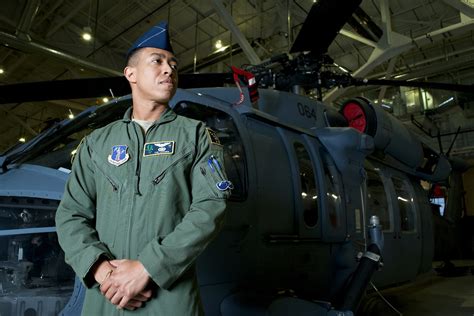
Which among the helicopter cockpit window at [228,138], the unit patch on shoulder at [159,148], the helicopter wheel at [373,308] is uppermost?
the helicopter cockpit window at [228,138]

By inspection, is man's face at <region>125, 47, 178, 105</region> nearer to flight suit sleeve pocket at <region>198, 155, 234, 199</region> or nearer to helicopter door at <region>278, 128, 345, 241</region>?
flight suit sleeve pocket at <region>198, 155, 234, 199</region>

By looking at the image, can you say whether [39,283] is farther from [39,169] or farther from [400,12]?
[400,12]

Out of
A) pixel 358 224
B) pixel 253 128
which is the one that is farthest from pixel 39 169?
pixel 358 224

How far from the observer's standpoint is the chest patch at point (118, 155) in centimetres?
137

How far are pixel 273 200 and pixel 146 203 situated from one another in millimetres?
1524

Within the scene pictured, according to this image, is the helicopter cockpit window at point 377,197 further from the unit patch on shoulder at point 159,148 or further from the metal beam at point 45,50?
the metal beam at point 45,50

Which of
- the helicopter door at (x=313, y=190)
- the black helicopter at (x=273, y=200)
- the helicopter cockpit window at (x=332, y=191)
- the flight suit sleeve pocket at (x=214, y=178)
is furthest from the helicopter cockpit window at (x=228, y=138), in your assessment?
the helicopter cockpit window at (x=332, y=191)

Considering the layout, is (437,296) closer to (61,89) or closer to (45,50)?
(61,89)

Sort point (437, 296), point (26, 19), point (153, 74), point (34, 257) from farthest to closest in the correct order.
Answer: point (26, 19)
point (437, 296)
point (34, 257)
point (153, 74)

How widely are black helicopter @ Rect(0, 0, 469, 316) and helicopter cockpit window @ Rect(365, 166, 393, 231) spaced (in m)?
0.02

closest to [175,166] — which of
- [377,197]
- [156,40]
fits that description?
[156,40]

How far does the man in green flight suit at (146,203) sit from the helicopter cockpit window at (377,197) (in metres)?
3.23

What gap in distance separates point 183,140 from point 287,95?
2565mm

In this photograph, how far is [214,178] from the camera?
1.34 metres
